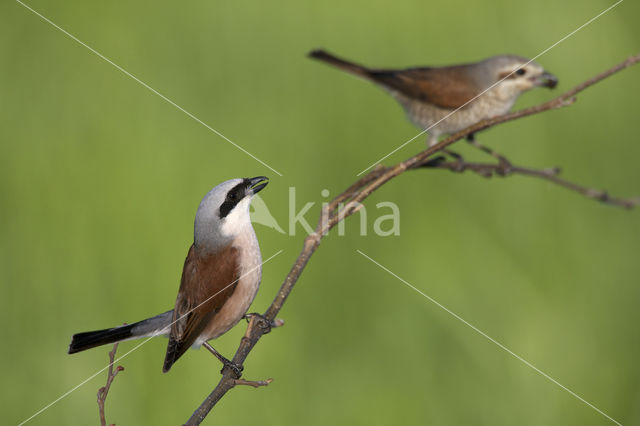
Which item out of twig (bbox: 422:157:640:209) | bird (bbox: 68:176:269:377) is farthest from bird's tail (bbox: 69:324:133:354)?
twig (bbox: 422:157:640:209)

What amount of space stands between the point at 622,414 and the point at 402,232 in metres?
0.87

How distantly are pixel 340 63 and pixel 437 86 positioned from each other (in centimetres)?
63

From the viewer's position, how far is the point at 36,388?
148 centimetres

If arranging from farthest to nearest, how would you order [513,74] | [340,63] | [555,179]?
[513,74]
[340,63]
[555,179]

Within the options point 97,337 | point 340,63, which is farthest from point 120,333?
point 340,63

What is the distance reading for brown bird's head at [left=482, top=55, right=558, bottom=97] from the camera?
1777 millimetres

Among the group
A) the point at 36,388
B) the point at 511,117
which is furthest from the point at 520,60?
the point at 36,388

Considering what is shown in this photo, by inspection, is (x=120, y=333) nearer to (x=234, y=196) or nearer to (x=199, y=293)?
(x=199, y=293)

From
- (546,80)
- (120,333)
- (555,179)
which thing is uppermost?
(546,80)

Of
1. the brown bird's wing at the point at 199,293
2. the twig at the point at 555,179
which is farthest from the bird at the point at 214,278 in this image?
the twig at the point at 555,179

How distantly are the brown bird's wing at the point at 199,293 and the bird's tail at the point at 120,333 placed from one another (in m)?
0.07

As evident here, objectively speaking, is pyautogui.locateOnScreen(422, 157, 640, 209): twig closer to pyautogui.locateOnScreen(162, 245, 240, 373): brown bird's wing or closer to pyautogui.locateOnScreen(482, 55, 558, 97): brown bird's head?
pyautogui.locateOnScreen(162, 245, 240, 373): brown bird's wing

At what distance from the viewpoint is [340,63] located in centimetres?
140

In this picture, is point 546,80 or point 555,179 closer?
point 555,179
